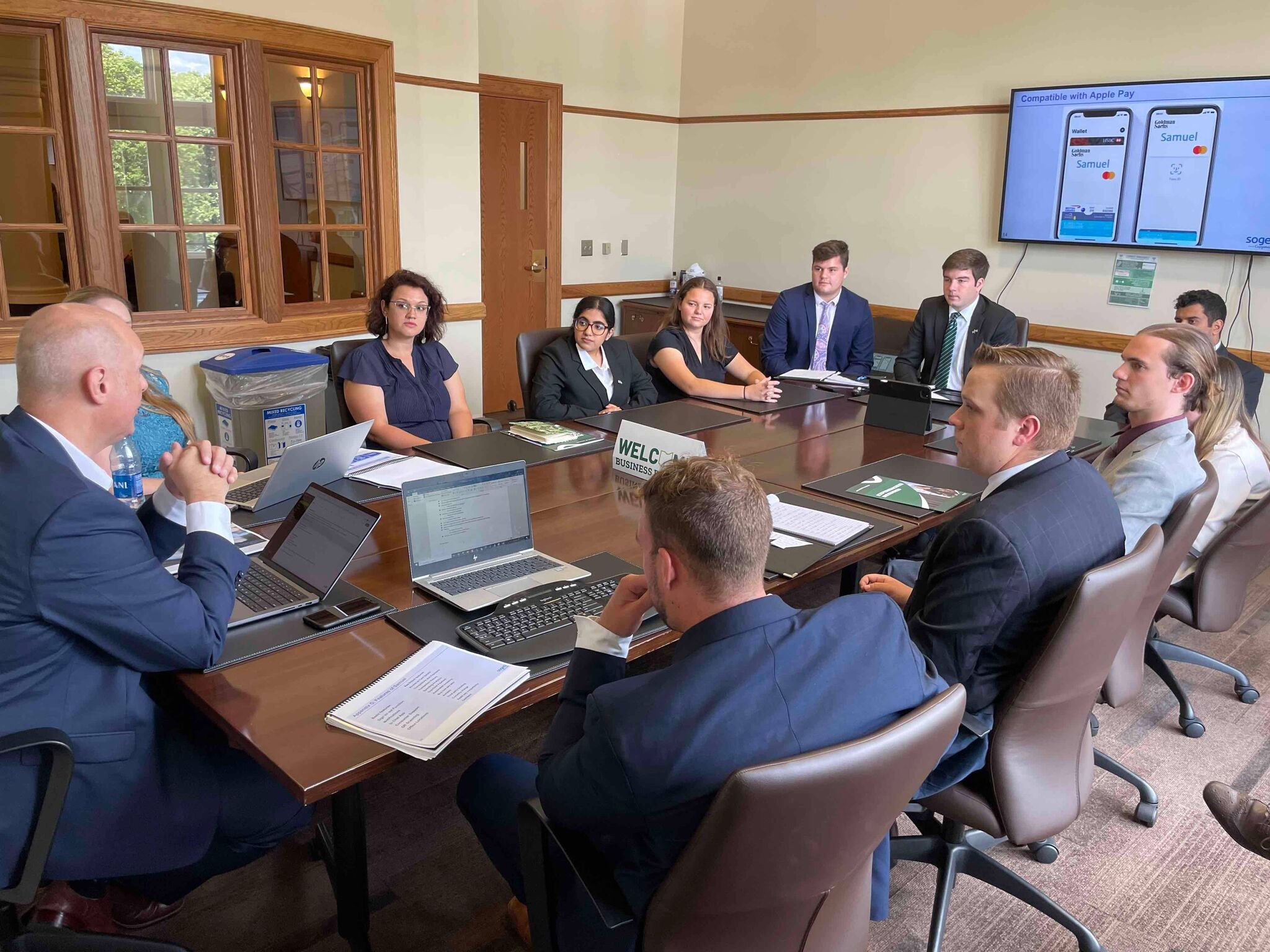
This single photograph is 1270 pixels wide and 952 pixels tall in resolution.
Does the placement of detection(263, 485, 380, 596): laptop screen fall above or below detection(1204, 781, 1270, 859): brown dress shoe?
above

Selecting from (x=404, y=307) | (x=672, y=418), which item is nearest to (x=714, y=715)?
(x=672, y=418)

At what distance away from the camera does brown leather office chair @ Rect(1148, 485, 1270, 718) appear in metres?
2.53

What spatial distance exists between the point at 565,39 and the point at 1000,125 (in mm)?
2822

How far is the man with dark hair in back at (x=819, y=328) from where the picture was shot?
4.63 m

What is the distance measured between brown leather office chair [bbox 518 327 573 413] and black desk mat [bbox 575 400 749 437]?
391mm

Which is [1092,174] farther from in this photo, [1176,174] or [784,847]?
[784,847]

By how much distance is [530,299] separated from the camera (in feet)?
21.1

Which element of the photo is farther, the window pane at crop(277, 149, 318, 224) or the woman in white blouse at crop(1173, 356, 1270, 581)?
the window pane at crop(277, 149, 318, 224)

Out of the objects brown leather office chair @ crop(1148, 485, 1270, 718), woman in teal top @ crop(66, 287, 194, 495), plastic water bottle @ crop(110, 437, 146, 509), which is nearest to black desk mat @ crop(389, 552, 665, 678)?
plastic water bottle @ crop(110, 437, 146, 509)

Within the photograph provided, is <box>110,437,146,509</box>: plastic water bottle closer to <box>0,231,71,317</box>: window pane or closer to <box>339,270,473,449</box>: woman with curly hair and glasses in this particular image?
<box>339,270,473,449</box>: woman with curly hair and glasses

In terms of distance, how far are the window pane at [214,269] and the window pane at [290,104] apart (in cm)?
57

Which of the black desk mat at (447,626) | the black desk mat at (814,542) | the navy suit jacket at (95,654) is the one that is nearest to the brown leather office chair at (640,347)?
the black desk mat at (814,542)

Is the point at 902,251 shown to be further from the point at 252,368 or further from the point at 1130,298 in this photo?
the point at 252,368

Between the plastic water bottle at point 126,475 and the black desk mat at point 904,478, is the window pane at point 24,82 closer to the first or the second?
the plastic water bottle at point 126,475
